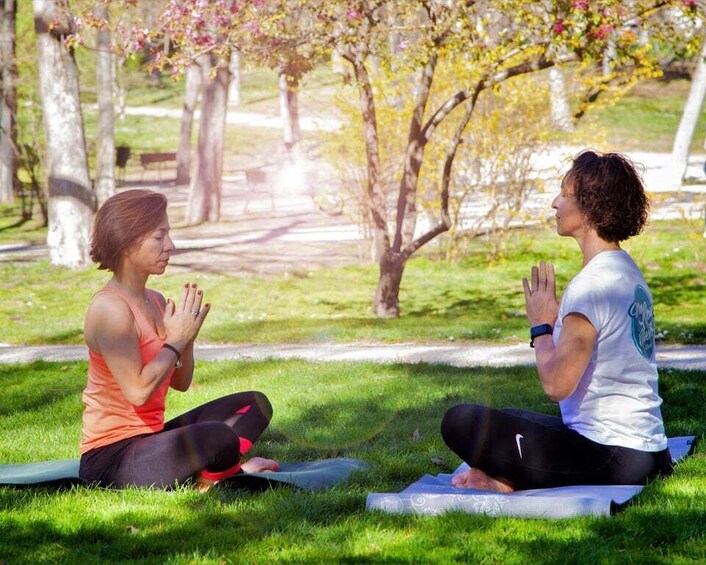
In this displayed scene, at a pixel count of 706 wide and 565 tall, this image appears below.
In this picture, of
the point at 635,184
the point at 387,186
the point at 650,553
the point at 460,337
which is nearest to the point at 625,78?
the point at 387,186

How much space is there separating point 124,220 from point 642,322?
2067 mm

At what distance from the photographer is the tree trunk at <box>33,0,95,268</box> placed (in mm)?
15297

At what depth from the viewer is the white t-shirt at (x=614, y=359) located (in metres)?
4.06

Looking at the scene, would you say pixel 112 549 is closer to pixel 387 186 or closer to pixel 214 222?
pixel 387 186

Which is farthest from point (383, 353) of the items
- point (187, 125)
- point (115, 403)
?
point (187, 125)

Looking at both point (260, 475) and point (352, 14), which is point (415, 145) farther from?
point (260, 475)

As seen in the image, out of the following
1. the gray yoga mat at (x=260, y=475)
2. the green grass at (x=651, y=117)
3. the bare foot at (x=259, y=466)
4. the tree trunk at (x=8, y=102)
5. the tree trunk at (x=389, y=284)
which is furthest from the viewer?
the green grass at (x=651, y=117)

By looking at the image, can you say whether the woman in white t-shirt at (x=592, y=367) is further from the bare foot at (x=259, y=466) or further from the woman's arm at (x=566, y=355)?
the bare foot at (x=259, y=466)

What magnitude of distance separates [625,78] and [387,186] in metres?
3.56

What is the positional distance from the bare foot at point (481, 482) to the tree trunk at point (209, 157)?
17855mm

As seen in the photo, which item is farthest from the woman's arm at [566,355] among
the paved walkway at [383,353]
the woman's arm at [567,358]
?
the paved walkway at [383,353]

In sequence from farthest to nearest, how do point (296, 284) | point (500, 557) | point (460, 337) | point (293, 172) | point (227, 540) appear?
point (293, 172)
point (296, 284)
point (460, 337)
point (227, 540)
point (500, 557)

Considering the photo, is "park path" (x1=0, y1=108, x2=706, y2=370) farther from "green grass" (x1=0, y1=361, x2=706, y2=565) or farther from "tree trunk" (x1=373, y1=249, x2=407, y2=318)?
"green grass" (x1=0, y1=361, x2=706, y2=565)

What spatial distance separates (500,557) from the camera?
3672 mm
